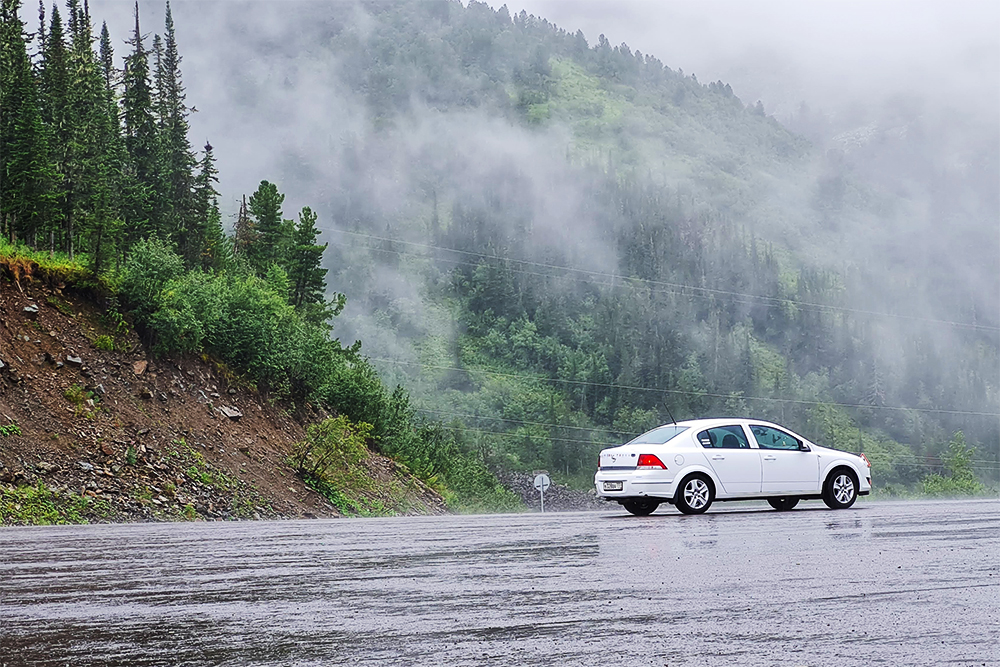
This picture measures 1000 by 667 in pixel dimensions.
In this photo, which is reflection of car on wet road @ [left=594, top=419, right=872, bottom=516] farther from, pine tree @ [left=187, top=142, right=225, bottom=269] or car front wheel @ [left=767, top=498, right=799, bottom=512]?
pine tree @ [left=187, top=142, right=225, bottom=269]

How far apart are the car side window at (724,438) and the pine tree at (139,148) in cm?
3728

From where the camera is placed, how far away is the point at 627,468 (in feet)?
61.9

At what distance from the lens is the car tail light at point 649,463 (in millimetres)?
18469

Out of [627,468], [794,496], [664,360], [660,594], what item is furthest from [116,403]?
[664,360]

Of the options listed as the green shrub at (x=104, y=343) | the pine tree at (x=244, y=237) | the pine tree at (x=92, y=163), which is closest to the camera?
the green shrub at (x=104, y=343)

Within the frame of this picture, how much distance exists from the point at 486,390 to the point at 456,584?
18015 cm

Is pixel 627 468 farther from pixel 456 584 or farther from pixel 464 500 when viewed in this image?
pixel 464 500

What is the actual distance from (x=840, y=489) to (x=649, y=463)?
4006 millimetres

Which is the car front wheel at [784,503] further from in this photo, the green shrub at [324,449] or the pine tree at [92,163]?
the pine tree at [92,163]

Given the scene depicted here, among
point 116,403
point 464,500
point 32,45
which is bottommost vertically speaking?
point 464,500

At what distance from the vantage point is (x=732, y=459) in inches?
738

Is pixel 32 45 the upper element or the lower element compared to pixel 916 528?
upper

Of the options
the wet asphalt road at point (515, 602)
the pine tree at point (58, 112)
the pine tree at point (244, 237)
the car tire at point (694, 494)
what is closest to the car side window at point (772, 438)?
the car tire at point (694, 494)

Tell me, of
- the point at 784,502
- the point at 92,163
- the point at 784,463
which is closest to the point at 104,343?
the point at 92,163
